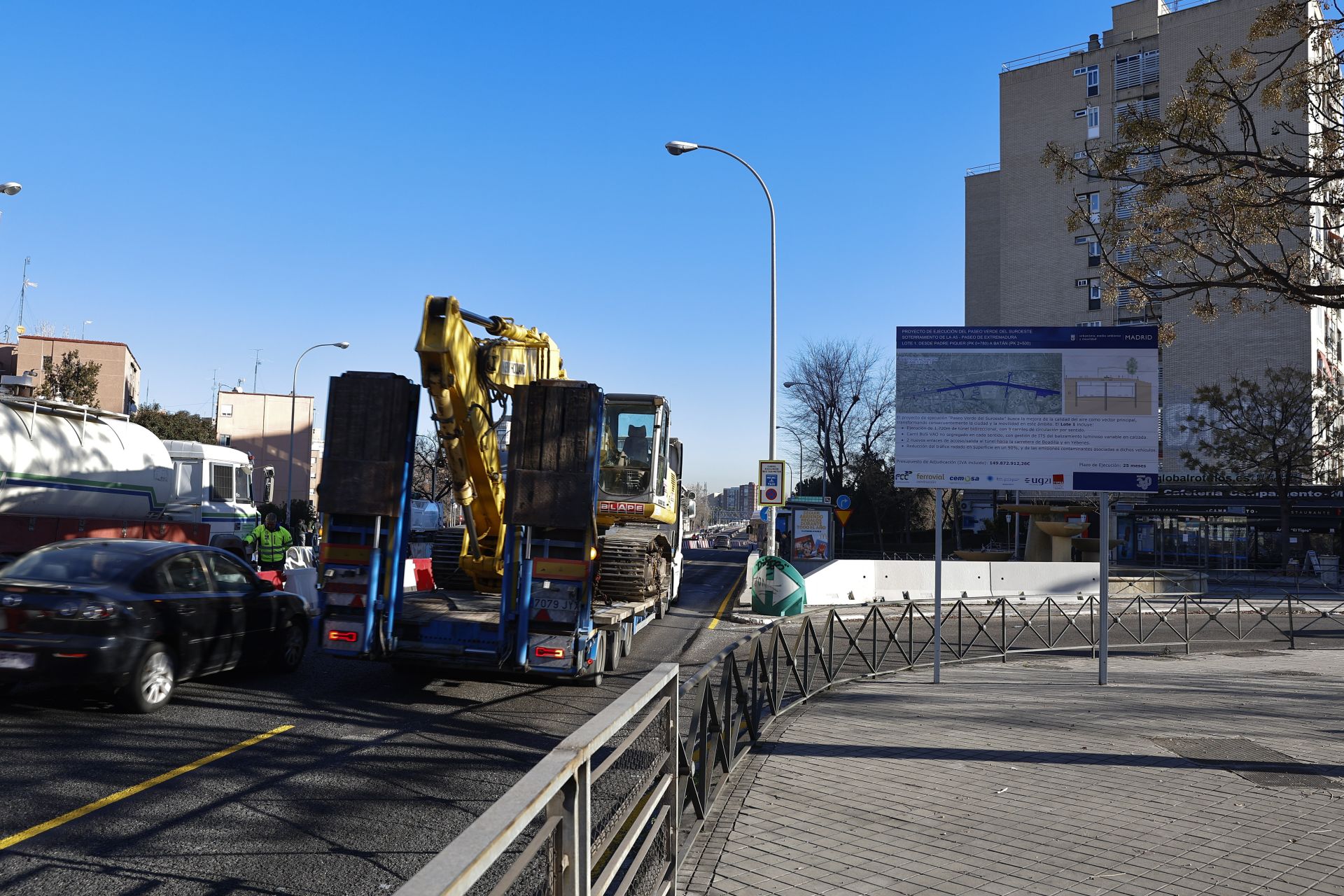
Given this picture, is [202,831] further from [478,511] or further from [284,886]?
[478,511]

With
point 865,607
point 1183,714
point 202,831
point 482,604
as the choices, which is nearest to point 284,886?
point 202,831

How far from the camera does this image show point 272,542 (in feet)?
50.2

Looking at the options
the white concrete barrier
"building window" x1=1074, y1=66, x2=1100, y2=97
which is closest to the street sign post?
the white concrete barrier

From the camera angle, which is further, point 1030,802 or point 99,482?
point 99,482

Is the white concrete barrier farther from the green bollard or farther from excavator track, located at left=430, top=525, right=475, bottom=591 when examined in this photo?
excavator track, located at left=430, top=525, right=475, bottom=591

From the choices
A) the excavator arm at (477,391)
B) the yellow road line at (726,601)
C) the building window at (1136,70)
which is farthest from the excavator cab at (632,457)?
the building window at (1136,70)

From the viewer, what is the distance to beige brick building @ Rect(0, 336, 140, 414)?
65562 millimetres

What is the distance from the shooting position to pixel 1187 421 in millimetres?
53281

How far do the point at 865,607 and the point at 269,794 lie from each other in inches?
695

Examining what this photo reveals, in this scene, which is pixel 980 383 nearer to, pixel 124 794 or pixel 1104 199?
pixel 124 794

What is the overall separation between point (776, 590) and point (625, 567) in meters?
8.30

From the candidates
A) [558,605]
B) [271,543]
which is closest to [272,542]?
[271,543]

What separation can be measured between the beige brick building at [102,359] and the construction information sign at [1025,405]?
6531 centimetres

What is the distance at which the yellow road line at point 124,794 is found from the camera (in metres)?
5.29
